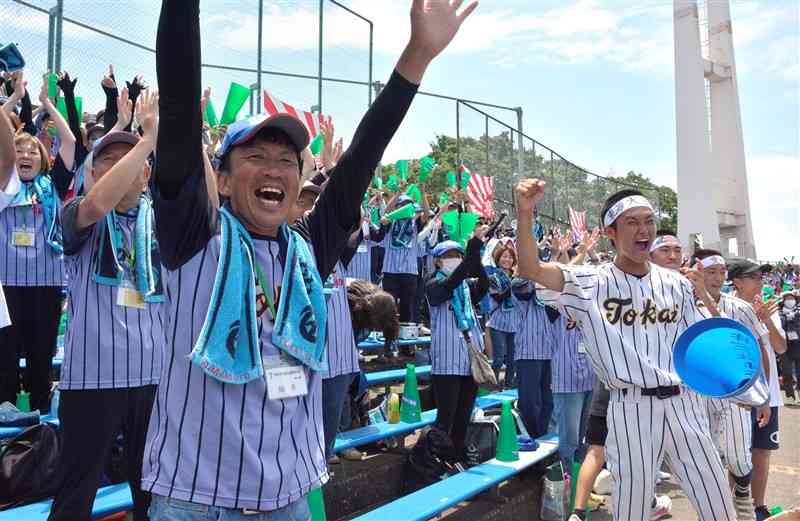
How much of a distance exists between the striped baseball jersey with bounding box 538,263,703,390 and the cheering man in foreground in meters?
2.27

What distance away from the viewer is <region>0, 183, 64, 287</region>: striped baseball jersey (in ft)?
15.4

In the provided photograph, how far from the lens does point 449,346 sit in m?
5.72

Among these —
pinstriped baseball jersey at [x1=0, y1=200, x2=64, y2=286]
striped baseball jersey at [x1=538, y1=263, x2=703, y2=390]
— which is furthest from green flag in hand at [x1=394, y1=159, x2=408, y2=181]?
striped baseball jersey at [x1=538, y1=263, x2=703, y2=390]

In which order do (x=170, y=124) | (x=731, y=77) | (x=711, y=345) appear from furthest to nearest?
(x=731, y=77) < (x=711, y=345) < (x=170, y=124)

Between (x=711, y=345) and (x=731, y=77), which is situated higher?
(x=731, y=77)

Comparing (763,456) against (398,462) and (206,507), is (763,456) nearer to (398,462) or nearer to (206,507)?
(398,462)

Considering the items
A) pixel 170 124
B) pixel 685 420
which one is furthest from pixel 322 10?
pixel 170 124

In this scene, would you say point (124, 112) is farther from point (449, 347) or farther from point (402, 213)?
point (402, 213)

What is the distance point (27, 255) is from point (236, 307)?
12.7 feet

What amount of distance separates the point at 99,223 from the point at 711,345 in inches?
125

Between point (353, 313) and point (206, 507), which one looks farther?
point (353, 313)

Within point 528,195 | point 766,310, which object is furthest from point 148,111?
point 766,310

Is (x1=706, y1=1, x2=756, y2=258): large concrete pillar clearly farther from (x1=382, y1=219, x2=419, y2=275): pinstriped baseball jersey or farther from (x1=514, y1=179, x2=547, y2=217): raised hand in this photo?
(x1=514, y1=179, x2=547, y2=217): raised hand

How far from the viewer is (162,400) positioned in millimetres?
1717
